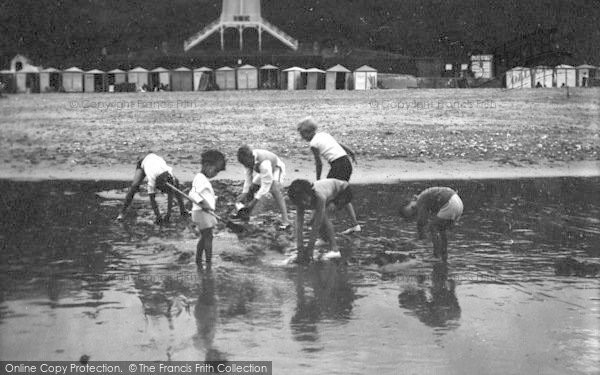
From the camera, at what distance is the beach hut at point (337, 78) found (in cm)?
4750

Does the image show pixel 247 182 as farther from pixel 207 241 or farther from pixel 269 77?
pixel 269 77

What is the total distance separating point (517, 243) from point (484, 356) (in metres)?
4.13

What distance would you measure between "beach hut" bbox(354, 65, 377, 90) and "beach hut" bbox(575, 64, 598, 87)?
38.5ft

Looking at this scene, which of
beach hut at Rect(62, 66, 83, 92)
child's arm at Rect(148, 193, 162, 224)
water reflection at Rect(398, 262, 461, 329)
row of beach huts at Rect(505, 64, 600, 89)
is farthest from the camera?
beach hut at Rect(62, 66, 83, 92)

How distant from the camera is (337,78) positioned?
158 feet

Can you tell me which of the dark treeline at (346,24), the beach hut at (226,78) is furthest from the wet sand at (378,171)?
the beach hut at (226,78)

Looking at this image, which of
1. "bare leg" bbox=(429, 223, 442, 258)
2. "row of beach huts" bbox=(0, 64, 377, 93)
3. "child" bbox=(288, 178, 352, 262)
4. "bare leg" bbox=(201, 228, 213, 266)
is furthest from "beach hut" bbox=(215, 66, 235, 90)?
"bare leg" bbox=(201, 228, 213, 266)

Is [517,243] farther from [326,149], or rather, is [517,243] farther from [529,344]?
[529,344]

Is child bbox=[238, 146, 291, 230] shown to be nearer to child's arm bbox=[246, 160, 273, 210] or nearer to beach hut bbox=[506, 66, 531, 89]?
child's arm bbox=[246, 160, 273, 210]

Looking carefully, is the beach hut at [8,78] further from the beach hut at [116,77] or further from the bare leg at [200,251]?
the bare leg at [200,251]

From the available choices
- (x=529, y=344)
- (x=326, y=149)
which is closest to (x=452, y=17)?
(x=326, y=149)

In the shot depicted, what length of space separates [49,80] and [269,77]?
12.9 meters

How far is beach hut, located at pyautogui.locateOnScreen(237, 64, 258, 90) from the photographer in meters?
47.9

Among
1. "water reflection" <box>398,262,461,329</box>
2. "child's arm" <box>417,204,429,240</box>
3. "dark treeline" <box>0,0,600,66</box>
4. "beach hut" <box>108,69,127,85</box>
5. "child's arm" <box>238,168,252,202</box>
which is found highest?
"dark treeline" <box>0,0,600,66</box>
